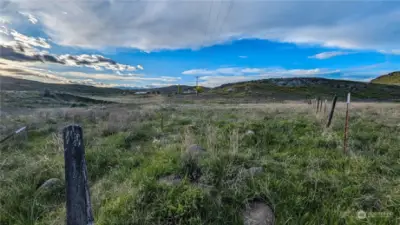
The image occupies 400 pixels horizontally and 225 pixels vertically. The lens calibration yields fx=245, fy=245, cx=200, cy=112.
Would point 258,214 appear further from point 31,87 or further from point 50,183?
point 31,87

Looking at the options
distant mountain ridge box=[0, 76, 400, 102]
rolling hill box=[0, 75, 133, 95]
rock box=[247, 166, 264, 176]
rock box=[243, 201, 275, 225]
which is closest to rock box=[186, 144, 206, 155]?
rock box=[247, 166, 264, 176]

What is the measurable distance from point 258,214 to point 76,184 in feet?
7.66

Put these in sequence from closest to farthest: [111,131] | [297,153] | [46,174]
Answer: [46,174] → [297,153] → [111,131]

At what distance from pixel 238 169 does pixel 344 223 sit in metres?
1.68

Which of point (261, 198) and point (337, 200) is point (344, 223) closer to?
point (337, 200)

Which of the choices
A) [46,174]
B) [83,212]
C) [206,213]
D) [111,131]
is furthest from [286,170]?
[111,131]

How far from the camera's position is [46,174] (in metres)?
4.73

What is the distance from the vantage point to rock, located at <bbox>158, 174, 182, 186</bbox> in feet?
12.3

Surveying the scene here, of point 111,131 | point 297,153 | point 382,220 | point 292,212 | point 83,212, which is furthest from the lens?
point 111,131

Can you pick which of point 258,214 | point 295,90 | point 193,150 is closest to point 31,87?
point 295,90

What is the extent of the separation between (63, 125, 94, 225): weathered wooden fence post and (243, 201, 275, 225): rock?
1943mm

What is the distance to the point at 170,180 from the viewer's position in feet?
13.0

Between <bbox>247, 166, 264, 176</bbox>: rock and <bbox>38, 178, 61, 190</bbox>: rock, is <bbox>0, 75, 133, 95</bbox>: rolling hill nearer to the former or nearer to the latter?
<bbox>38, 178, 61, 190</bbox>: rock

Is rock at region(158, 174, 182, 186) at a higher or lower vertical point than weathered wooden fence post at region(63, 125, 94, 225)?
lower
